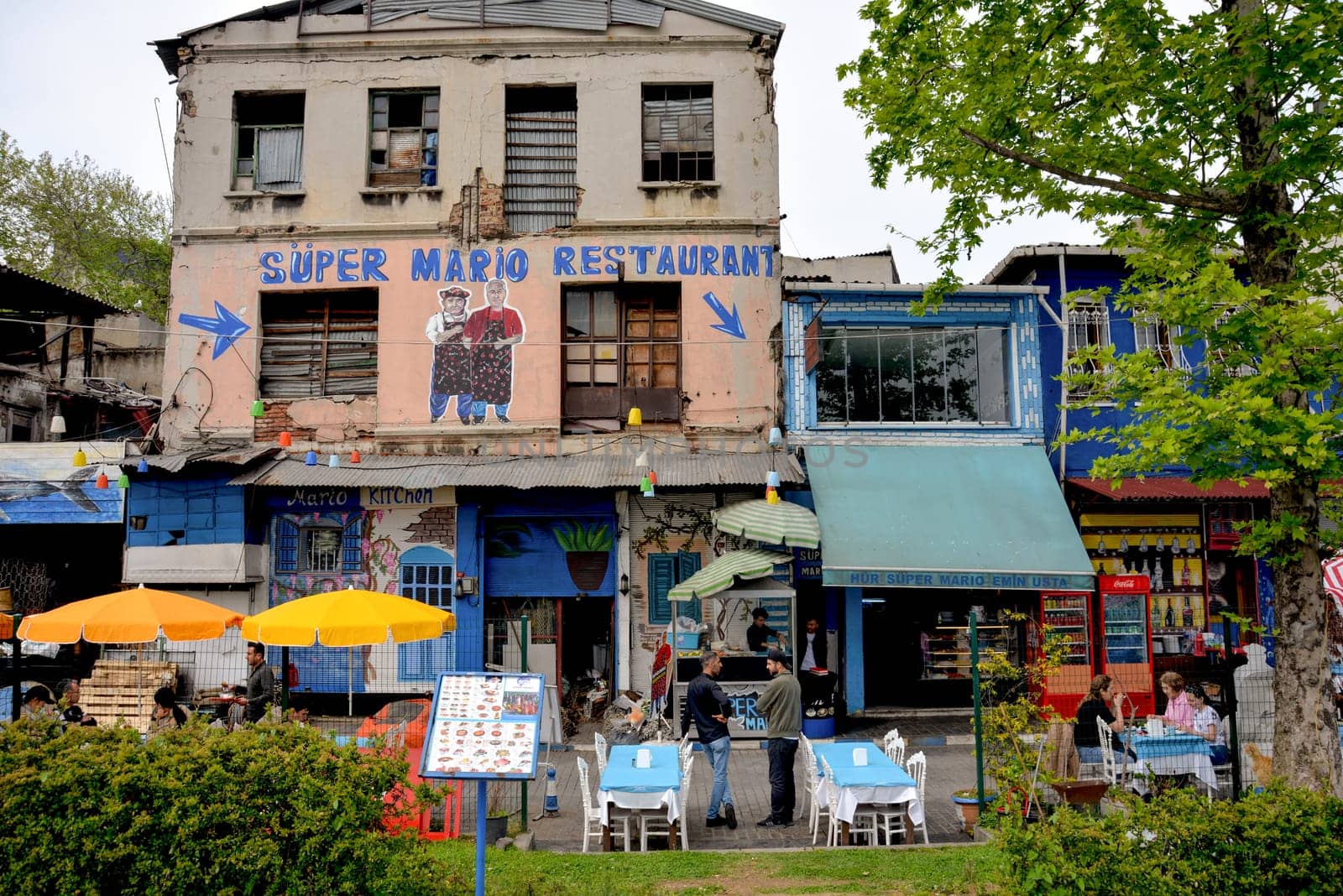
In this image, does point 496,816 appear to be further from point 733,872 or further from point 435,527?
point 435,527

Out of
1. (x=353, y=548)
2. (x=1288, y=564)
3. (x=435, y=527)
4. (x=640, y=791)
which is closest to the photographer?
(x=1288, y=564)

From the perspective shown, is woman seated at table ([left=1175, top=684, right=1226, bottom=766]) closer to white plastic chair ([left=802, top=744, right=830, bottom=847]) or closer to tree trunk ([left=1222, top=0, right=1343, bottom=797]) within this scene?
tree trunk ([left=1222, top=0, right=1343, bottom=797])

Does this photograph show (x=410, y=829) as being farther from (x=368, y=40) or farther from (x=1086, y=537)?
(x=368, y=40)

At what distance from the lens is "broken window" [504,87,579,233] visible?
654 inches

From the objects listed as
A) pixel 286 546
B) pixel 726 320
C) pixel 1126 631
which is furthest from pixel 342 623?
pixel 1126 631

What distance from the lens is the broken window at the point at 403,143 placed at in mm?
16844

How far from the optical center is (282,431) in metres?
16.3

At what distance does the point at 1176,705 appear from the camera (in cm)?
1127

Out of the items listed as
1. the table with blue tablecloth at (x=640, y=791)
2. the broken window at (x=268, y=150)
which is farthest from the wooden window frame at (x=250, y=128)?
the table with blue tablecloth at (x=640, y=791)

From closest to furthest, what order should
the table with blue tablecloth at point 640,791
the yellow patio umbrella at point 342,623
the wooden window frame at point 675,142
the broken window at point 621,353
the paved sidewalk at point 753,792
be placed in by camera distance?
1. the table with blue tablecloth at point 640,791
2. the paved sidewalk at point 753,792
3. the yellow patio umbrella at point 342,623
4. the broken window at point 621,353
5. the wooden window frame at point 675,142

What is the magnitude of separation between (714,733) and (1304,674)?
18.4 feet

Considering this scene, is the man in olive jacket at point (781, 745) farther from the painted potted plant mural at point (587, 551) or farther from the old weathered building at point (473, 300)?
the painted potted plant mural at point (587, 551)

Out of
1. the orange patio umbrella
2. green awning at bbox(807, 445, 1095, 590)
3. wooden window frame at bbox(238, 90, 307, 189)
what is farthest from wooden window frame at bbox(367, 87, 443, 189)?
the orange patio umbrella

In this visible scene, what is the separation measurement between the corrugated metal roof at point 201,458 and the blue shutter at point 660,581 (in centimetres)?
668
